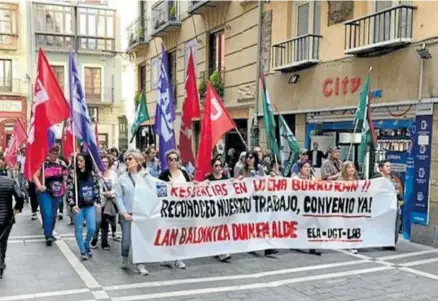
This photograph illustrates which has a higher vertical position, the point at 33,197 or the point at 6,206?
the point at 6,206

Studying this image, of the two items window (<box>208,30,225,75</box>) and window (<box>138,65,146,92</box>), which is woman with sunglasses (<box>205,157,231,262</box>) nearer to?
window (<box>208,30,225,75</box>)

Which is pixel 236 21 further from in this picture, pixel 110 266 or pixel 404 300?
pixel 404 300

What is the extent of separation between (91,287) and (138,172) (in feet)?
5.38

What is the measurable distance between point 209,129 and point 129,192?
1.58 meters

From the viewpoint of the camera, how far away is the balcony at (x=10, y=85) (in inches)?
1328

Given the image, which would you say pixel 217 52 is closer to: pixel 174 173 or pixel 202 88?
pixel 202 88

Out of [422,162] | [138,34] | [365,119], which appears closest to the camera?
[365,119]

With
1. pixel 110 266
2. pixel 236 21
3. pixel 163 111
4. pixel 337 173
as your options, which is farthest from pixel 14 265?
pixel 236 21

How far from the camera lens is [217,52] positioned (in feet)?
Answer: 53.7

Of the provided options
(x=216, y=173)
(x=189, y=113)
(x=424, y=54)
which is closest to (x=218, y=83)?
(x=189, y=113)

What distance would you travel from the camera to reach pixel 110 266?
703cm

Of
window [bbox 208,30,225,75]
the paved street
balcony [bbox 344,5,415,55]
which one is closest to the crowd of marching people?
the paved street

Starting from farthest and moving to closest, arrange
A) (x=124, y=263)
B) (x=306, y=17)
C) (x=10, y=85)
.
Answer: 1. (x=10, y=85)
2. (x=306, y=17)
3. (x=124, y=263)

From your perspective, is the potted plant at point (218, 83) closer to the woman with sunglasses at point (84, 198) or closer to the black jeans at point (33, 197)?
the black jeans at point (33, 197)
